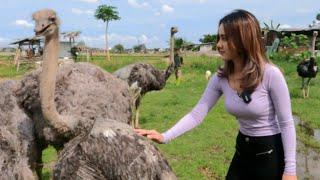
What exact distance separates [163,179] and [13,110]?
231 cm

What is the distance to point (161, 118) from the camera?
8.89 m

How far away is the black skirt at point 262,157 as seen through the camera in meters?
2.42

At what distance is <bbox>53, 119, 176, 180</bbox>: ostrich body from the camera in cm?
237

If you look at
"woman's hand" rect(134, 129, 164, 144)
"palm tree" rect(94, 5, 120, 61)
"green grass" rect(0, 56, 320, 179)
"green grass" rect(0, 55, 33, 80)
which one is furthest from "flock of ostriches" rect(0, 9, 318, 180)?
"palm tree" rect(94, 5, 120, 61)

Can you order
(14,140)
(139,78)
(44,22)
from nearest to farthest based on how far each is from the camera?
(44,22)
(14,140)
(139,78)

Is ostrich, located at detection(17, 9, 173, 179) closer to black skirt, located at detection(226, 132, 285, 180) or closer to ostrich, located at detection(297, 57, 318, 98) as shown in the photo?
black skirt, located at detection(226, 132, 285, 180)

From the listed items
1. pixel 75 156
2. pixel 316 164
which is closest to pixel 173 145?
pixel 316 164

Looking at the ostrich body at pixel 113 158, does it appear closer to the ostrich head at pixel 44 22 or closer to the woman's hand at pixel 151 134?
the woman's hand at pixel 151 134

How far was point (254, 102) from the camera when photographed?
2.37 metres

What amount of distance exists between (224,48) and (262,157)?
52 centimetres

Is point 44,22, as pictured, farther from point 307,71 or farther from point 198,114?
point 307,71

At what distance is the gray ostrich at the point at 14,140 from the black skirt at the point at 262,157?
6.41ft

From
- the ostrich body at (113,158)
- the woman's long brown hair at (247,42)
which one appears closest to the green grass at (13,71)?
the ostrich body at (113,158)

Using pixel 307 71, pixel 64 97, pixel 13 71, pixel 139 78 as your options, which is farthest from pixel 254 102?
pixel 13 71
